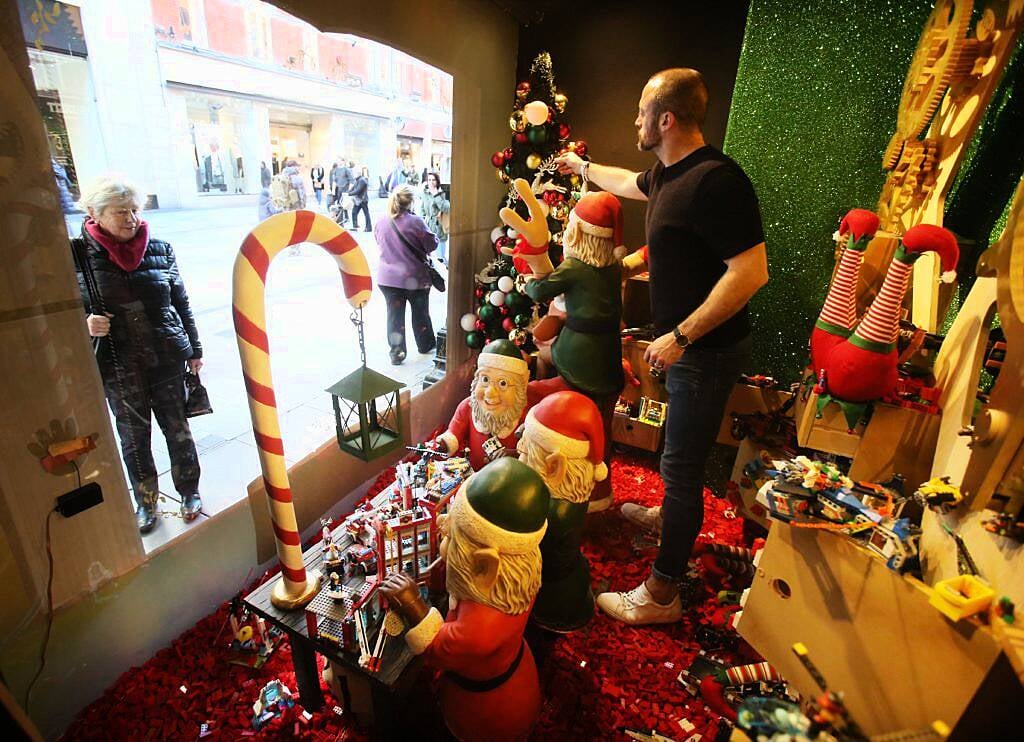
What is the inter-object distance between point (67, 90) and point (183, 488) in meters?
1.37

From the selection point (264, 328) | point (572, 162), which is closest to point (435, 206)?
point (572, 162)

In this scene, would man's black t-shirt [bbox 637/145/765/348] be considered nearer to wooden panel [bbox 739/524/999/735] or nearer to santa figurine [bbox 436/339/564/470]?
santa figurine [bbox 436/339/564/470]

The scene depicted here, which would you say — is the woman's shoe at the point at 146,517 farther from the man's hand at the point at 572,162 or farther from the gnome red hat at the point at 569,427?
the man's hand at the point at 572,162

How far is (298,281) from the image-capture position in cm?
274

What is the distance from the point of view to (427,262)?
3.38 m

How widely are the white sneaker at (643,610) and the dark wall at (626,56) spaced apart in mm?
2228

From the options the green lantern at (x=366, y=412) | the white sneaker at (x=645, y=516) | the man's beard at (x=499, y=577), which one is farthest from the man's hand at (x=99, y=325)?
the white sneaker at (x=645, y=516)

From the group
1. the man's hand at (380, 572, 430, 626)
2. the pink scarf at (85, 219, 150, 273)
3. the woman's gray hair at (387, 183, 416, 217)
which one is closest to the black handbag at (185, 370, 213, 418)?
the pink scarf at (85, 219, 150, 273)

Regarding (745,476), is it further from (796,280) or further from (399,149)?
(399,149)

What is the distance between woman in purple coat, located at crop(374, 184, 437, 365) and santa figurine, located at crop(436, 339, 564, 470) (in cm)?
136

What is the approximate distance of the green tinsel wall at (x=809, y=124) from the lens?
230 centimetres

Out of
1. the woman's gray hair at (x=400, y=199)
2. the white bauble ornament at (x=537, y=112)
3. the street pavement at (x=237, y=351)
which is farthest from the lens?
the woman's gray hair at (x=400, y=199)

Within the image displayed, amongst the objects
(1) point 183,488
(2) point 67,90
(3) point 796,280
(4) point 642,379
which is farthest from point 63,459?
(3) point 796,280

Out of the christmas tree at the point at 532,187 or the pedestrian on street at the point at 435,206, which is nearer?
the christmas tree at the point at 532,187
